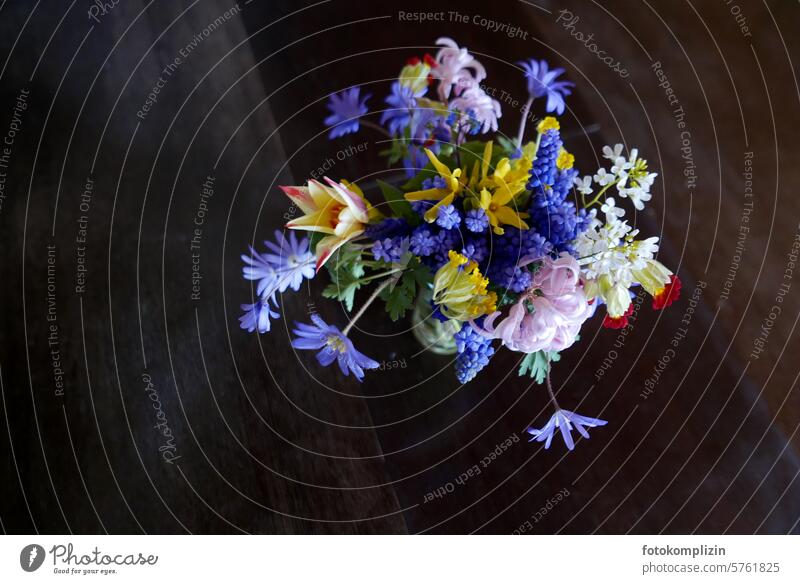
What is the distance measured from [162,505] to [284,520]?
134 millimetres

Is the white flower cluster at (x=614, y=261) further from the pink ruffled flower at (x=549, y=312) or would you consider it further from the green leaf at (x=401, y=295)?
the green leaf at (x=401, y=295)

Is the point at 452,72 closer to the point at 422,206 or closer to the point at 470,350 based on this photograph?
the point at 422,206

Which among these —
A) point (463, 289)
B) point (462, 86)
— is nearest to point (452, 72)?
point (462, 86)

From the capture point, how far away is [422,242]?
21.6 inches

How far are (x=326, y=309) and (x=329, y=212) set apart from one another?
23 cm

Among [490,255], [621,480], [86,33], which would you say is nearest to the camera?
[490,255]

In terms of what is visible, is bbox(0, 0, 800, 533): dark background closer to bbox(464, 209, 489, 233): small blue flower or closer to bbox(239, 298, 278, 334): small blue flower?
bbox(239, 298, 278, 334): small blue flower

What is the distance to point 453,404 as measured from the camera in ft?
2.53

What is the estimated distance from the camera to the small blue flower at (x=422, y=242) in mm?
548

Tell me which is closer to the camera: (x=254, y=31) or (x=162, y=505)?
(x=162, y=505)
